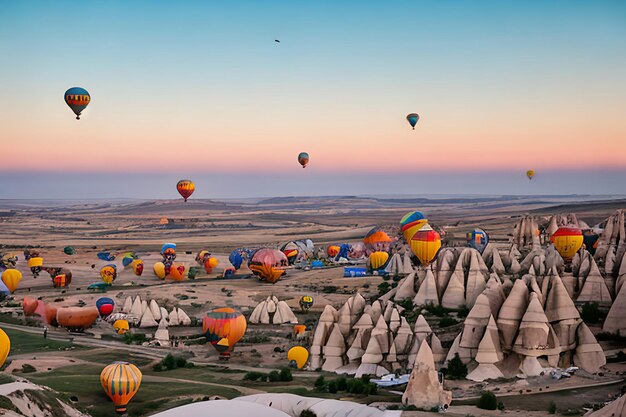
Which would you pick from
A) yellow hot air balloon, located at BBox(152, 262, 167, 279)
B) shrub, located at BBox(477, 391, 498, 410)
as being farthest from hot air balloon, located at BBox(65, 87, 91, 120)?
shrub, located at BBox(477, 391, 498, 410)

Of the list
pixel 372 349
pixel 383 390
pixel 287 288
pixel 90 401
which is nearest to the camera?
pixel 90 401

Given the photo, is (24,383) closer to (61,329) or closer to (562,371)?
(562,371)

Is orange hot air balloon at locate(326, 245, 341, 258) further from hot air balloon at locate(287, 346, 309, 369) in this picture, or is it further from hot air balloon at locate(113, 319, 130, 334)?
hot air balloon at locate(287, 346, 309, 369)

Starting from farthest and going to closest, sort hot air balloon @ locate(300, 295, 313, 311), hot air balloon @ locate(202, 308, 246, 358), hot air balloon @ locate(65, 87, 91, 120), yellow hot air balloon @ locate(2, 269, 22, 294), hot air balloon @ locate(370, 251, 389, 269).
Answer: hot air balloon @ locate(370, 251, 389, 269) → yellow hot air balloon @ locate(2, 269, 22, 294) → hot air balloon @ locate(65, 87, 91, 120) → hot air balloon @ locate(300, 295, 313, 311) → hot air balloon @ locate(202, 308, 246, 358)

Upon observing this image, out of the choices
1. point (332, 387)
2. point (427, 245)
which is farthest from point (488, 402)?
point (427, 245)

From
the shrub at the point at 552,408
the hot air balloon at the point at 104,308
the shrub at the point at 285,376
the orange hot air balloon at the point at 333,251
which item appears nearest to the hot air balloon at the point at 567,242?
the shrub at the point at 285,376

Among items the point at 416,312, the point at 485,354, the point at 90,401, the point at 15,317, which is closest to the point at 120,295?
the point at 15,317
